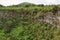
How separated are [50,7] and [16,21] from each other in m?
2.70

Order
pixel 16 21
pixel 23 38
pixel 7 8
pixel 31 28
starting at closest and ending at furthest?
1. pixel 23 38
2. pixel 31 28
3. pixel 16 21
4. pixel 7 8

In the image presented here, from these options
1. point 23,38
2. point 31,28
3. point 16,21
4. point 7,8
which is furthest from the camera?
point 7,8

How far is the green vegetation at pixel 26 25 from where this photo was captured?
1773 cm

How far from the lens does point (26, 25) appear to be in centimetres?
1944

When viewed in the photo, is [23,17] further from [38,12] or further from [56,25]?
[56,25]

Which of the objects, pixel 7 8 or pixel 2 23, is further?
pixel 7 8

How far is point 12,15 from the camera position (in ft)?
70.0

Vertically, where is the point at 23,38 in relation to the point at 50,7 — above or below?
below

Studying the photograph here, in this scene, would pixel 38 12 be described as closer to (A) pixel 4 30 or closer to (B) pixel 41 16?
(B) pixel 41 16

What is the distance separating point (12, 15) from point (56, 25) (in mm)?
4389

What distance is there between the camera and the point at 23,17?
2062 cm

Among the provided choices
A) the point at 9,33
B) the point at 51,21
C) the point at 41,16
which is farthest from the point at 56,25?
the point at 9,33

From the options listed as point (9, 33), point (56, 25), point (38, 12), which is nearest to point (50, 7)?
point (38, 12)

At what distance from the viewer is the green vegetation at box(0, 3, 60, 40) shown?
17730 millimetres
